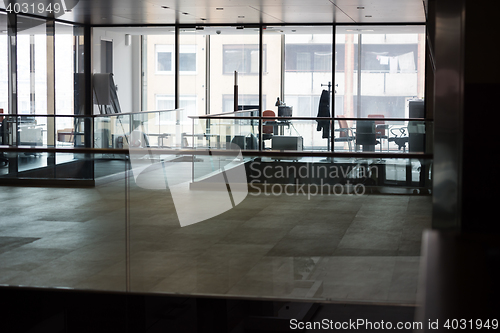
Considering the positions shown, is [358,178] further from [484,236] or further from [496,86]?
[484,236]

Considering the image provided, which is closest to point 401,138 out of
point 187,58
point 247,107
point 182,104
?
point 247,107

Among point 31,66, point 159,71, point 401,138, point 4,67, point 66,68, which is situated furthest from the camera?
point 159,71

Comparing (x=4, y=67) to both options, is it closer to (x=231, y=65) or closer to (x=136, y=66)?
(x=136, y=66)

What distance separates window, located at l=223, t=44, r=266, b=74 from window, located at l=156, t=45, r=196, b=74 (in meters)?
0.58

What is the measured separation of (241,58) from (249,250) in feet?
24.6

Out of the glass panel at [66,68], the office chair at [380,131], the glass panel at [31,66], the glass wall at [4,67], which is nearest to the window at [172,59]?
the glass panel at [66,68]

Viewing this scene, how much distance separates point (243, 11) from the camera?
27.7 ft

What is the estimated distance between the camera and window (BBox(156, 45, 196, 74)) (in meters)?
10.3

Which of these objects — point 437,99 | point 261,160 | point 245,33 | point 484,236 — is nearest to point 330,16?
point 245,33

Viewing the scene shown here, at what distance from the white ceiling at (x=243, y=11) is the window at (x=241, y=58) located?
20.4 inches

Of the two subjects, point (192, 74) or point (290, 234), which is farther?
point (192, 74)

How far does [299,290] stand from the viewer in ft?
9.61

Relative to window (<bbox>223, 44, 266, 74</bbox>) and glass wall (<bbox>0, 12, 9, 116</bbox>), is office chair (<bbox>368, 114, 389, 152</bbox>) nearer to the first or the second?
window (<bbox>223, 44, 266, 74</bbox>)

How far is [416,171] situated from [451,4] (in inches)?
34.3
